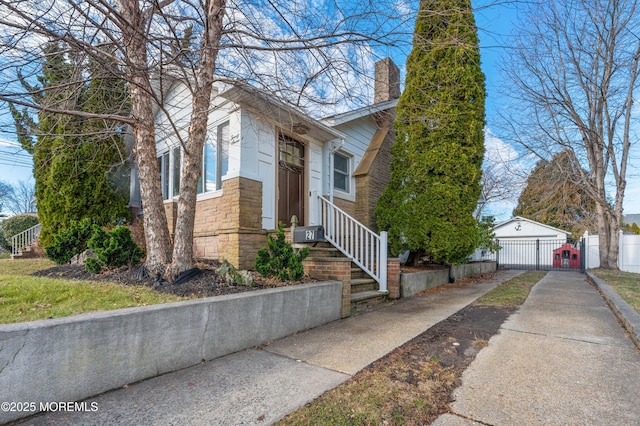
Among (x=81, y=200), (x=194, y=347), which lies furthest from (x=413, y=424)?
(x=81, y=200)

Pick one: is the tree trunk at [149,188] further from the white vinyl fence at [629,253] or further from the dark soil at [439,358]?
the white vinyl fence at [629,253]

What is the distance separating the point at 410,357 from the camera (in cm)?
331

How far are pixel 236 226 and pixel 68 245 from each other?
3.57 metres

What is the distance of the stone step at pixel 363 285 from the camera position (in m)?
6.00

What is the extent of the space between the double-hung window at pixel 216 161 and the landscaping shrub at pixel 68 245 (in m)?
2.48

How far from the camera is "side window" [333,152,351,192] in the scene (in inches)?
353

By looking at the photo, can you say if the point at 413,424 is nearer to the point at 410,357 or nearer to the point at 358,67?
the point at 410,357

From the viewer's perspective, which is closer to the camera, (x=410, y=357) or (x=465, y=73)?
(x=410, y=357)

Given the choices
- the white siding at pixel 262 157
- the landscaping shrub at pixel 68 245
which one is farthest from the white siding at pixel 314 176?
the landscaping shrub at pixel 68 245

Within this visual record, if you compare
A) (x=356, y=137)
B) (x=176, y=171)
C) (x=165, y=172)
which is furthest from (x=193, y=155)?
(x=356, y=137)

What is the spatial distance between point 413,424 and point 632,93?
1500 centimetres

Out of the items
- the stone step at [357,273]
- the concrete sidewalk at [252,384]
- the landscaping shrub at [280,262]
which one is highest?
the landscaping shrub at [280,262]

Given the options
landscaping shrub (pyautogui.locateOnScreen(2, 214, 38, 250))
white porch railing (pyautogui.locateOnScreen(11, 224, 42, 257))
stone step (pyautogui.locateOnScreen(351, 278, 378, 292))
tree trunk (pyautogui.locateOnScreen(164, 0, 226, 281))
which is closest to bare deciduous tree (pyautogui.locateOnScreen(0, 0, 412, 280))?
tree trunk (pyautogui.locateOnScreen(164, 0, 226, 281))

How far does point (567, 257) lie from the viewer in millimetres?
16469
